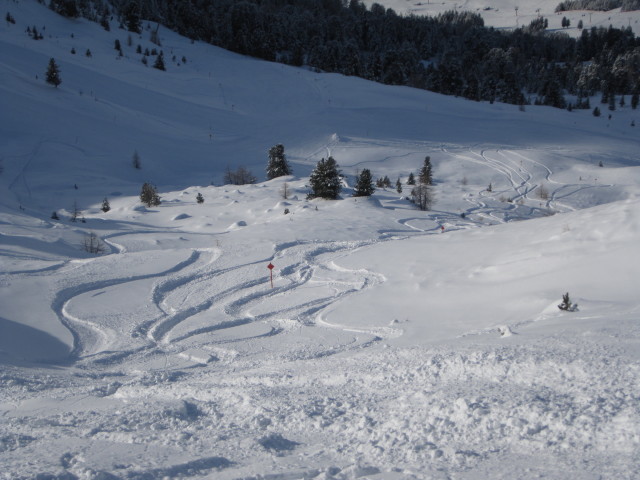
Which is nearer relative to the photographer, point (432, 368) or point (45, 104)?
point (432, 368)

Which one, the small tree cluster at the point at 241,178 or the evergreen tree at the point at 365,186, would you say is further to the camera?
the small tree cluster at the point at 241,178

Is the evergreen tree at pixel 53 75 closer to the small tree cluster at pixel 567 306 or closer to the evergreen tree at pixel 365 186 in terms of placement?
the evergreen tree at pixel 365 186

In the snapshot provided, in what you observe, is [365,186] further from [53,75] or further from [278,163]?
[53,75]

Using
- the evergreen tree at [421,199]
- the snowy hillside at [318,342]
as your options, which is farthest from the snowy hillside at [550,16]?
the snowy hillside at [318,342]

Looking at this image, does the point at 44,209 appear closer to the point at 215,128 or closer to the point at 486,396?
the point at 215,128

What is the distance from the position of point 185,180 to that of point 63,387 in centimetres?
3284

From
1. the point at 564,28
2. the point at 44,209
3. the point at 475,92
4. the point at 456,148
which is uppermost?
the point at 564,28

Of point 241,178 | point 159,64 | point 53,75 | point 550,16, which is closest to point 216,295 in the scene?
point 241,178

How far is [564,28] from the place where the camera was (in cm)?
14375

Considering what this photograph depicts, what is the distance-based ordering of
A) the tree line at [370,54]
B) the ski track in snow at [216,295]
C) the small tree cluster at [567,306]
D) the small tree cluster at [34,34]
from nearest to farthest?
the small tree cluster at [567,306] < the ski track in snow at [216,295] < the small tree cluster at [34,34] < the tree line at [370,54]

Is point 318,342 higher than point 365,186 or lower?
lower

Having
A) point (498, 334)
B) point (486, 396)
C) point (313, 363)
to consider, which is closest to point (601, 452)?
point (486, 396)

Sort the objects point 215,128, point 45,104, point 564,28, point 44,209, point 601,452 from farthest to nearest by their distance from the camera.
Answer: point 564,28, point 215,128, point 45,104, point 44,209, point 601,452

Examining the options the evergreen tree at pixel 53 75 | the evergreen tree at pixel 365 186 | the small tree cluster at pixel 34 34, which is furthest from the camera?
the small tree cluster at pixel 34 34
